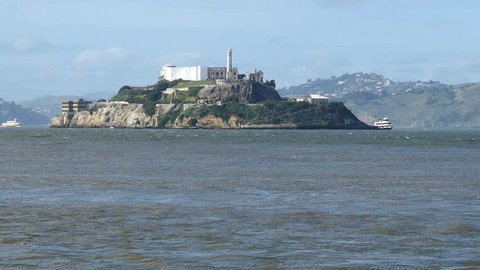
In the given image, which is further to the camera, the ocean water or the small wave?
the small wave

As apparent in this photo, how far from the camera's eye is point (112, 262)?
29.6 meters

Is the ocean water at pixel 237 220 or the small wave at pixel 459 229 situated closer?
the ocean water at pixel 237 220

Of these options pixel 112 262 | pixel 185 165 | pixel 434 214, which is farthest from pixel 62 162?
pixel 112 262

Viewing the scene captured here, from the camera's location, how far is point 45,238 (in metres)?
33.9

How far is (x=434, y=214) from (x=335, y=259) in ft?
41.6

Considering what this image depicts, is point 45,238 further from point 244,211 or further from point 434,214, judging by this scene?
point 434,214

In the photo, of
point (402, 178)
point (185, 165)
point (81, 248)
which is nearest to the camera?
point (81, 248)

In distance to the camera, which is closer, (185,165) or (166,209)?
(166,209)

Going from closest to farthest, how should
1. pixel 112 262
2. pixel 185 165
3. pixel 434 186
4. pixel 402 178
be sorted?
pixel 112 262, pixel 434 186, pixel 402 178, pixel 185 165

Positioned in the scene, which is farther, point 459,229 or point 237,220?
point 237,220

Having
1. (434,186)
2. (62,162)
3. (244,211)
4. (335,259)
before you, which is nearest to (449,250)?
(335,259)

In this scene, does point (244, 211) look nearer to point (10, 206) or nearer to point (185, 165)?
point (10, 206)

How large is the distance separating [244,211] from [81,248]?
470 inches

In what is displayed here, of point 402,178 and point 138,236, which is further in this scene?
point 402,178
